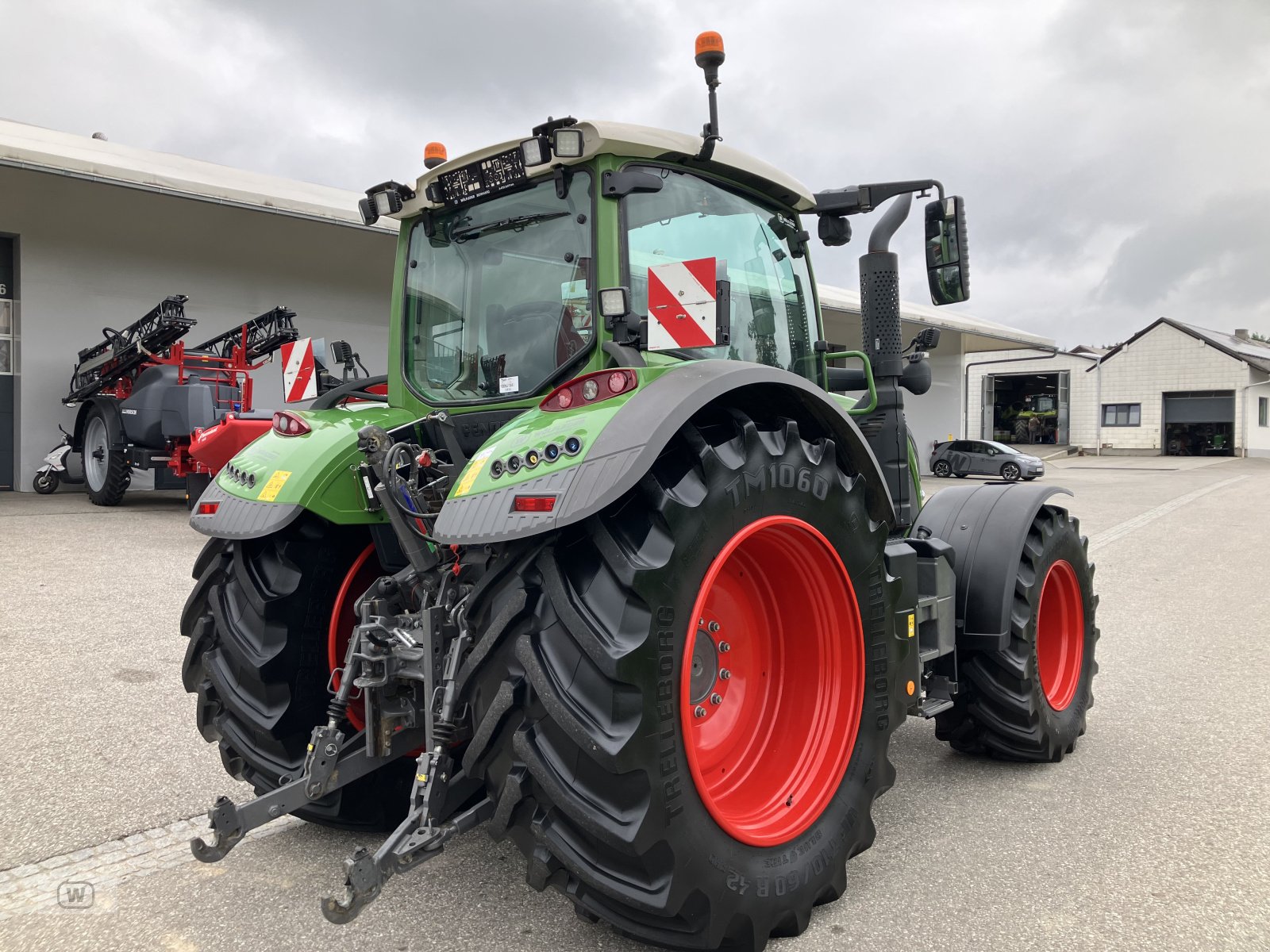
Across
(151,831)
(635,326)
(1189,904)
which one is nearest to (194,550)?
(151,831)

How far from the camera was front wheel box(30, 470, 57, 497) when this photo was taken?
44.6 ft

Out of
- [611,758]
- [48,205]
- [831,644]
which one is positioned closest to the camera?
[611,758]

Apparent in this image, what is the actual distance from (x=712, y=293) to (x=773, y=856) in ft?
4.68

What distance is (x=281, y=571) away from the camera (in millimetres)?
2818

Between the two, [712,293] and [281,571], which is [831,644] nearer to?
[712,293]

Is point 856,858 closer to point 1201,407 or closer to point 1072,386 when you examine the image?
point 1201,407

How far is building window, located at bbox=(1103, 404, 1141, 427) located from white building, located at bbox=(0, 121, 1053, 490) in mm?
36492

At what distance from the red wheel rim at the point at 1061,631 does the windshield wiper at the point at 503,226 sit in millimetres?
2593

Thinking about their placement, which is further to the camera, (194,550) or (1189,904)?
(194,550)

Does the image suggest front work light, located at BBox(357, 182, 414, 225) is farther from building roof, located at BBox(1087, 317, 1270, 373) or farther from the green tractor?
building roof, located at BBox(1087, 317, 1270, 373)

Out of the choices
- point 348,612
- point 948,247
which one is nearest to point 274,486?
point 348,612

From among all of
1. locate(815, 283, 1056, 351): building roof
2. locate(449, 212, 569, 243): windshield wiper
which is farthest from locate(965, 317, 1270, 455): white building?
locate(449, 212, 569, 243): windshield wiper

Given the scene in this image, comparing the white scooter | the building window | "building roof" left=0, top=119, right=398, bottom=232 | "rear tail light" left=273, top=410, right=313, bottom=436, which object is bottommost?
the white scooter

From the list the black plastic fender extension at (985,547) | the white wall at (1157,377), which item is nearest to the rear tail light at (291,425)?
the black plastic fender extension at (985,547)
